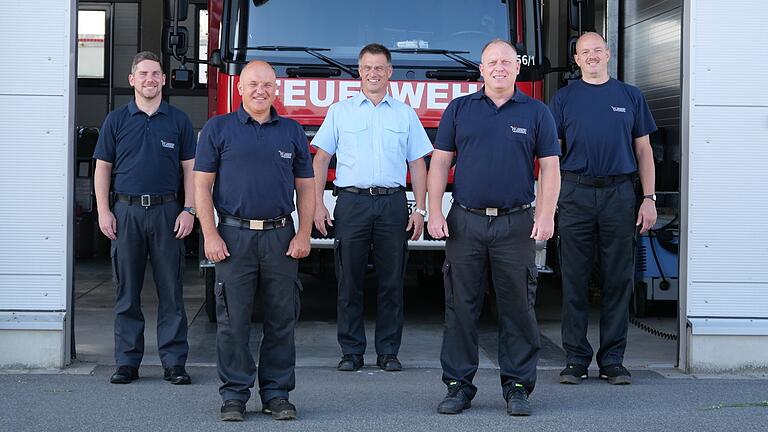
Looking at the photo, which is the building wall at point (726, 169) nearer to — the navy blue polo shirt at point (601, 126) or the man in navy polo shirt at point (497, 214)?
the navy blue polo shirt at point (601, 126)

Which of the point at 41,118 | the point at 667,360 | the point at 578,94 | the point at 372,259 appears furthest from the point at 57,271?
the point at 667,360

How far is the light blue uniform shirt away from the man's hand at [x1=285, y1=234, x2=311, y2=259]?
1470 millimetres

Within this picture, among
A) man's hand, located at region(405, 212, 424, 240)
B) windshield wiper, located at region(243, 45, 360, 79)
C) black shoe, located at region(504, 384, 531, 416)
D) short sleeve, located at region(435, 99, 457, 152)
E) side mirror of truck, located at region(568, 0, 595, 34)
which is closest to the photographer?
black shoe, located at region(504, 384, 531, 416)

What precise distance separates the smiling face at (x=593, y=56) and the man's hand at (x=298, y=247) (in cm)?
206

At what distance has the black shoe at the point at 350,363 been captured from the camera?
7227 millimetres

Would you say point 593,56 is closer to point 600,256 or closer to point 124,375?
point 600,256

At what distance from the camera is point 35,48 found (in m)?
7.03

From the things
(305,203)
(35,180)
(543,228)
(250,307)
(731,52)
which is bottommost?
(250,307)

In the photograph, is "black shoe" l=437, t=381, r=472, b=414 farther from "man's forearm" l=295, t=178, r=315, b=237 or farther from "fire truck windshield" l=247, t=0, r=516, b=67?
"fire truck windshield" l=247, t=0, r=516, b=67

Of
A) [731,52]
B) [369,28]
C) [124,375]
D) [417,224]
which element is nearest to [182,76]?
[369,28]

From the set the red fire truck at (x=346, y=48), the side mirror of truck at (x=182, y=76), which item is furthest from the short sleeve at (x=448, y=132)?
the side mirror of truck at (x=182, y=76)

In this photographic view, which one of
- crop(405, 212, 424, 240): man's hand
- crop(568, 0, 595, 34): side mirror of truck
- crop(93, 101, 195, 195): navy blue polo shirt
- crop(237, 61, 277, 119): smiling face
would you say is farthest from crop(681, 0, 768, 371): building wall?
crop(93, 101, 195, 195): navy blue polo shirt

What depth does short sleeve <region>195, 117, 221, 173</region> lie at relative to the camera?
569cm

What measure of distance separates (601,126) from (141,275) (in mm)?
2677
